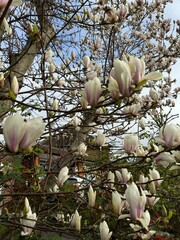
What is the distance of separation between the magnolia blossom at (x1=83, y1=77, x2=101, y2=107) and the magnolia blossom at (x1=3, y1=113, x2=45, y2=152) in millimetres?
351

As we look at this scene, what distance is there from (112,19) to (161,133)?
1.13 meters

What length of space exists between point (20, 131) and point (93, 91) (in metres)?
0.40

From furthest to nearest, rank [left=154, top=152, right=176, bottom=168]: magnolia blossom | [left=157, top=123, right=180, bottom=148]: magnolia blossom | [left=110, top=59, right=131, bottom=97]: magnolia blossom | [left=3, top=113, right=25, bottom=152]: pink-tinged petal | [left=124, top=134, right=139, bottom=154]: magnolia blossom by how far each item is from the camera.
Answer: [left=124, top=134, right=139, bottom=154]: magnolia blossom
[left=154, top=152, right=176, bottom=168]: magnolia blossom
[left=157, top=123, right=180, bottom=148]: magnolia blossom
[left=110, top=59, right=131, bottom=97]: magnolia blossom
[left=3, top=113, right=25, bottom=152]: pink-tinged petal

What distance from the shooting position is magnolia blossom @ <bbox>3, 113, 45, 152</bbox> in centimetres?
96

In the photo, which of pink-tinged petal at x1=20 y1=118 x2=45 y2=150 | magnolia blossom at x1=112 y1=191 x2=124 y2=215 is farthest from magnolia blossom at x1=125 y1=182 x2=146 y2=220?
pink-tinged petal at x1=20 y1=118 x2=45 y2=150

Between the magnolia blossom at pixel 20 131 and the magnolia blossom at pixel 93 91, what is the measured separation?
1.15ft

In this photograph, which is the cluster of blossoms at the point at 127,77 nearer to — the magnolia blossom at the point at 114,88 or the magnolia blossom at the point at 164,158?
the magnolia blossom at the point at 114,88

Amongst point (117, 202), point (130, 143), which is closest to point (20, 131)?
point (117, 202)

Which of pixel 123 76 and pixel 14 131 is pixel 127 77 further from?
pixel 14 131

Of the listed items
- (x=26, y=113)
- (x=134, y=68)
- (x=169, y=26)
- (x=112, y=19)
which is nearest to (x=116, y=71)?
(x=134, y=68)

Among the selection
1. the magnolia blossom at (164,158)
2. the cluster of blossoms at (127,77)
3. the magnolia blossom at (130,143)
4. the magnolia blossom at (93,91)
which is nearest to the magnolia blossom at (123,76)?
the cluster of blossoms at (127,77)

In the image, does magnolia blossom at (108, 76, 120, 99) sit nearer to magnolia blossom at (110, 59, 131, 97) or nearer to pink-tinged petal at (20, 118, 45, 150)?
magnolia blossom at (110, 59, 131, 97)

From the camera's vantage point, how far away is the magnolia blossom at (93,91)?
1279mm

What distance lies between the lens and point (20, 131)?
963 mm
